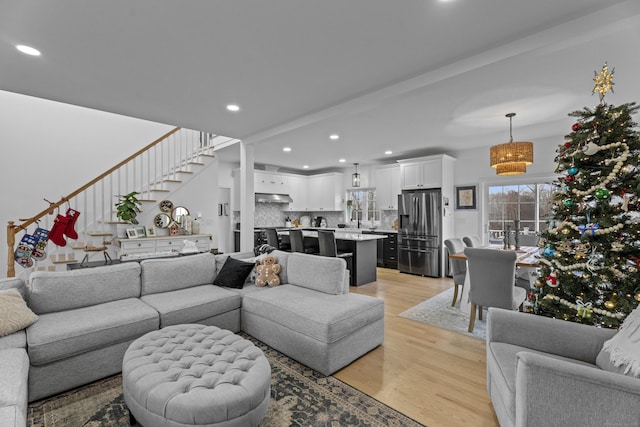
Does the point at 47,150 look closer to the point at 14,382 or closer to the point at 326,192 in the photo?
the point at 14,382

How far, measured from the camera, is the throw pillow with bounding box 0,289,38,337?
2012 millimetres

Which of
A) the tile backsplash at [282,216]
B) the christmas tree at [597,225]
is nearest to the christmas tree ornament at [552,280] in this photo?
the christmas tree at [597,225]

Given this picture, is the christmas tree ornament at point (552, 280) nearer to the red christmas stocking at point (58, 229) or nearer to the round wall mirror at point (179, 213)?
the red christmas stocking at point (58, 229)

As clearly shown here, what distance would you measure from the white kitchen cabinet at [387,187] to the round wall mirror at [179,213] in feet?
14.6

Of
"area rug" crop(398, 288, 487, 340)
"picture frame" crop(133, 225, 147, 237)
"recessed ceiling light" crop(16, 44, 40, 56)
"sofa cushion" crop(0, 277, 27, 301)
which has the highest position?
"recessed ceiling light" crop(16, 44, 40, 56)

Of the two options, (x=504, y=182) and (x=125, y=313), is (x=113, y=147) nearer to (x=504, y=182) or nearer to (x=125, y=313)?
(x=125, y=313)

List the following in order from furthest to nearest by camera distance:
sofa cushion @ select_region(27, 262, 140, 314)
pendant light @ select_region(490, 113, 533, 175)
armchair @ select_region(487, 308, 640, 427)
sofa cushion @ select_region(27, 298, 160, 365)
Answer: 1. pendant light @ select_region(490, 113, 533, 175)
2. sofa cushion @ select_region(27, 262, 140, 314)
3. sofa cushion @ select_region(27, 298, 160, 365)
4. armchair @ select_region(487, 308, 640, 427)

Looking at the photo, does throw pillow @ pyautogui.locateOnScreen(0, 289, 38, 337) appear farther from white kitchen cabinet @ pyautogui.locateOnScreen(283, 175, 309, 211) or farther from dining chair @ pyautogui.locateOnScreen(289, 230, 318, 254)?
white kitchen cabinet @ pyautogui.locateOnScreen(283, 175, 309, 211)

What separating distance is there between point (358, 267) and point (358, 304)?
2636 millimetres

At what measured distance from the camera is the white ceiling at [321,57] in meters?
1.87

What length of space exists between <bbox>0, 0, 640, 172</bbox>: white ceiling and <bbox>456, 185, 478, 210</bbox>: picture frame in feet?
6.90

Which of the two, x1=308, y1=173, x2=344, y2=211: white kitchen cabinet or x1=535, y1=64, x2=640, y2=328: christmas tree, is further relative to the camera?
x1=308, y1=173, x2=344, y2=211: white kitchen cabinet

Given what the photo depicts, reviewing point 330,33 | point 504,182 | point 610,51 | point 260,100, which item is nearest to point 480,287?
point 610,51

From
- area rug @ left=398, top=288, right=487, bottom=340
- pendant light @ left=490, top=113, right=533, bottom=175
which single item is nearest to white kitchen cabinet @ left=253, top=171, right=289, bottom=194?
area rug @ left=398, top=288, right=487, bottom=340
